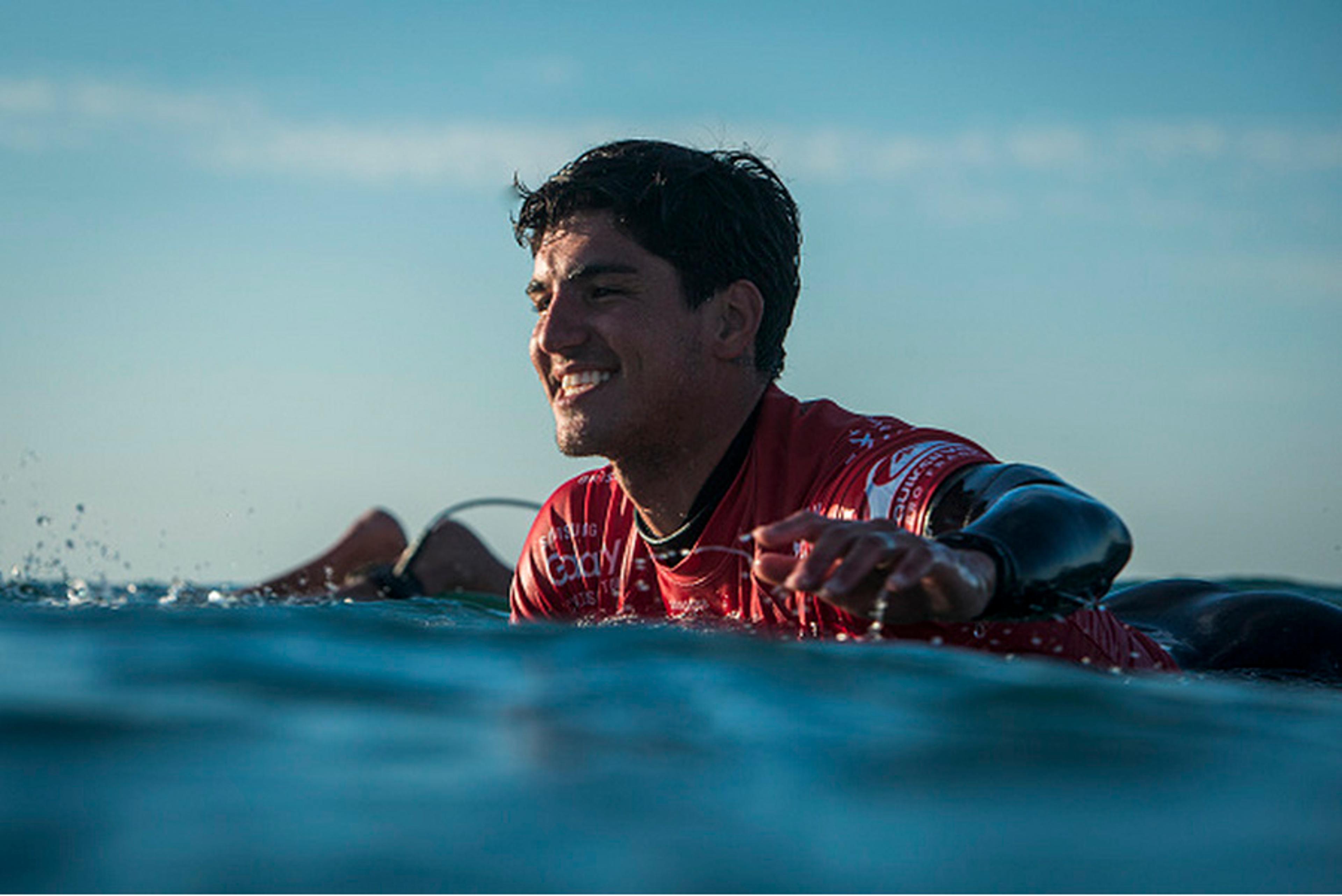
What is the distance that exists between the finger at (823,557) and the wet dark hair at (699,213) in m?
1.96

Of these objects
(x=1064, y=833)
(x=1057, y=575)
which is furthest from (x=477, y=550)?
(x=1064, y=833)

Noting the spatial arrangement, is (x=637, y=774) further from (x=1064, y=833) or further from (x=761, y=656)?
(x=761, y=656)

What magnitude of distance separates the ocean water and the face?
1.65 meters

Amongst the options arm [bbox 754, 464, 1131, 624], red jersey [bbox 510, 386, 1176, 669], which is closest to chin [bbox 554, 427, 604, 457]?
red jersey [bbox 510, 386, 1176, 669]

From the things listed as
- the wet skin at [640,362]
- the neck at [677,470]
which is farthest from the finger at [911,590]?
the neck at [677,470]

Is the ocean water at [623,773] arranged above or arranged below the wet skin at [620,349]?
below

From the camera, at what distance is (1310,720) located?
2.40m

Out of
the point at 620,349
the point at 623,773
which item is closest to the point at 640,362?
the point at 620,349

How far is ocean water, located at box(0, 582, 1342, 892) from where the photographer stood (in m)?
1.47

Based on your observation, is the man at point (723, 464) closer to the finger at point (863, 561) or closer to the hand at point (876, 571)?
A: the hand at point (876, 571)

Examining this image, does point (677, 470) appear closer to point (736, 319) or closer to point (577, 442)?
point (577, 442)

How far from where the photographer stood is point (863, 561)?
7.97 ft

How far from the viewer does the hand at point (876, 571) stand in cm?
243

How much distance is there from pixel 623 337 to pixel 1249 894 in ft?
9.54
